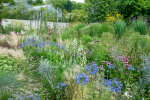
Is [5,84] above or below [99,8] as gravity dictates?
below

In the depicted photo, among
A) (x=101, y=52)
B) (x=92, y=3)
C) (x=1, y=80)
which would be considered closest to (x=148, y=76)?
(x=101, y=52)

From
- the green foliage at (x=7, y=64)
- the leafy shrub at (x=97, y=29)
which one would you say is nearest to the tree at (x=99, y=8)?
the leafy shrub at (x=97, y=29)

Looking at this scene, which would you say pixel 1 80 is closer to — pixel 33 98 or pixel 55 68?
pixel 33 98

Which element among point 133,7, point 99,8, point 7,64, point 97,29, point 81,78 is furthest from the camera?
point 133,7

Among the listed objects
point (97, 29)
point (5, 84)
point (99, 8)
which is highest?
point (99, 8)

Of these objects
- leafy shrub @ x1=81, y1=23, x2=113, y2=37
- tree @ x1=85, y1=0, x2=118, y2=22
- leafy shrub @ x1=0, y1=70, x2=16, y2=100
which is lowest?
leafy shrub @ x1=0, y1=70, x2=16, y2=100

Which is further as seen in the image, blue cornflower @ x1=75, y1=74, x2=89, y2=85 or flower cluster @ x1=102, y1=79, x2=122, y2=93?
flower cluster @ x1=102, y1=79, x2=122, y2=93

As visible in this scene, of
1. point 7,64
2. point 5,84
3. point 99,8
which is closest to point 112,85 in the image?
point 5,84

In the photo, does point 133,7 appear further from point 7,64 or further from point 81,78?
point 81,78

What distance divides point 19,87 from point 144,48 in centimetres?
358

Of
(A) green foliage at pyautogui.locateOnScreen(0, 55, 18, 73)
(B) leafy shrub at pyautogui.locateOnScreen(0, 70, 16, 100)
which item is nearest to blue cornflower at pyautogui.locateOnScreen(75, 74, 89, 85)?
(B) leafy shrub at pyautogui.locateOnScreen(0, 70, 16, 100)

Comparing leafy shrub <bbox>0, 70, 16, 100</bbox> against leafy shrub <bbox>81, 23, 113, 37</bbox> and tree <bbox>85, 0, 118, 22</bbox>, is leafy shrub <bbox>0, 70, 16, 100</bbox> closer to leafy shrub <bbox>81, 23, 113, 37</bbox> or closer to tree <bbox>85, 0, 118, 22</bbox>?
leafy shrub <bbox>81, 23, 113, 37</bbox>

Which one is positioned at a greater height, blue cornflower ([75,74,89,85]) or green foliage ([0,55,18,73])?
blue cornflower ([75,74,89,85])

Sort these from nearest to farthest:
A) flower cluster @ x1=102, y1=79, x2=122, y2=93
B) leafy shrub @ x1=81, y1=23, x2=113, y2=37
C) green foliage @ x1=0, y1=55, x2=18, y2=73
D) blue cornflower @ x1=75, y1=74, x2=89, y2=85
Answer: blue cornflower @ x1=75, y1=74, x2=89, y2=85, flower cluster @ x1=102, y1=79, x2=122, y2=93, green foliage @ x1=0, y1=55, x2=18, y2=73, leafy shrub @ x1=81, y1=23, x2=113, y2=37
